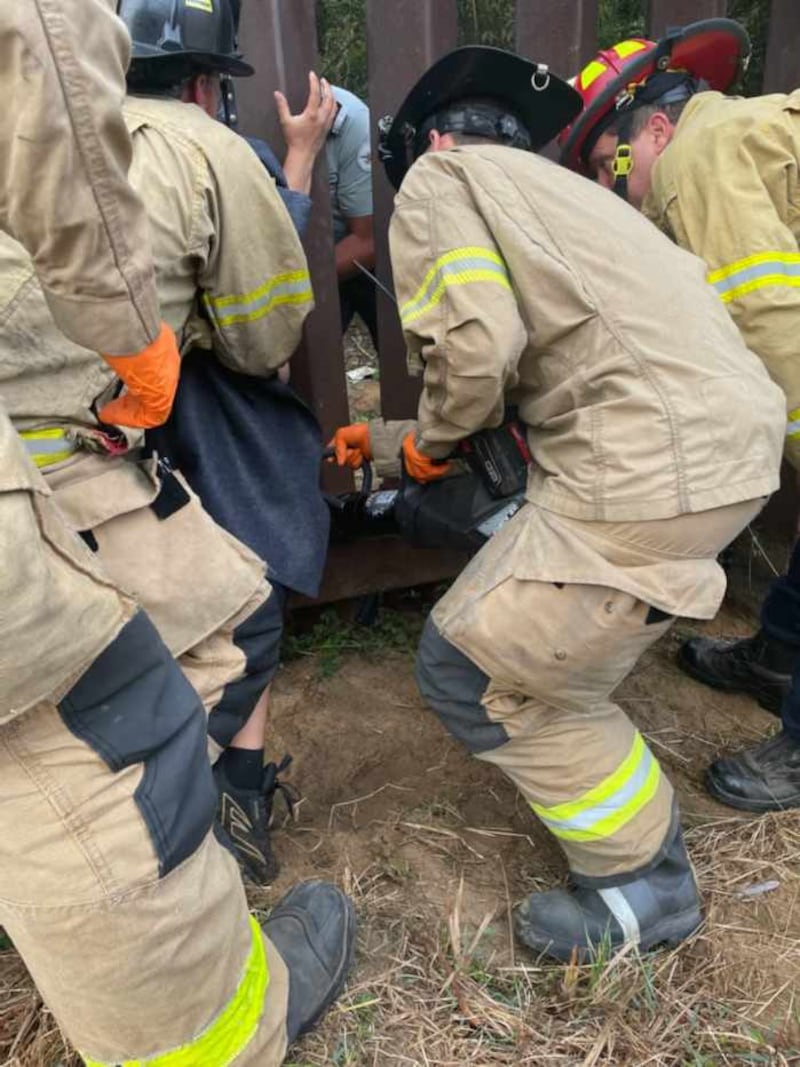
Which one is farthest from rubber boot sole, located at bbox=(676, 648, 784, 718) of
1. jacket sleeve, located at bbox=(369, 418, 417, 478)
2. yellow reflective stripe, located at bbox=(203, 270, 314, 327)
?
yellow reflective stripe, located at bbox=(203, 270, 314, 327)

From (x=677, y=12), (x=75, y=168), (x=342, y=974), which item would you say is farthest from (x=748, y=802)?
(x=677, y=12)

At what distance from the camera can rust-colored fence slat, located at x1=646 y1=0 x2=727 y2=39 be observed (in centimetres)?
277

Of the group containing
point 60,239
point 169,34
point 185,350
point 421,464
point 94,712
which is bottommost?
point 421,464

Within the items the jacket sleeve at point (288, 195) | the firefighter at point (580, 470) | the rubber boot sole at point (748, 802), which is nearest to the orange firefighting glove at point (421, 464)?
the firefighter at point (580, 470)

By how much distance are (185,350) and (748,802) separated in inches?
78.0

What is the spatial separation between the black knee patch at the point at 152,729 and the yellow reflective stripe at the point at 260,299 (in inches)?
33.5

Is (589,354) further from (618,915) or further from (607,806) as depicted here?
(618,915)

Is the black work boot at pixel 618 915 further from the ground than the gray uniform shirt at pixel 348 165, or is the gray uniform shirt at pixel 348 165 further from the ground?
→ the gray uniform shirt at pixel 348 165

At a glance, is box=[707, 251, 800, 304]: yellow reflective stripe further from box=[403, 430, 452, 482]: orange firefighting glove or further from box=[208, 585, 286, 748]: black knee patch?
box=[208, 585, 286, 748]: black knee patch

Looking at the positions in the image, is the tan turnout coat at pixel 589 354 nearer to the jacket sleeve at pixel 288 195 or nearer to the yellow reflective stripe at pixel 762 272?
the yellow reflective stripe at pixel 762 272

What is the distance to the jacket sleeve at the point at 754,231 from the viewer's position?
81.9 inches

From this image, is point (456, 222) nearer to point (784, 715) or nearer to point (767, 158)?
point (767, 158)

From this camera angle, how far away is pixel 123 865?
133cm

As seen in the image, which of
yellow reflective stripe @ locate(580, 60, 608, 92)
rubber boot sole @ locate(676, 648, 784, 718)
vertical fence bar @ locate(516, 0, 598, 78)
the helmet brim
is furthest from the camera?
rubber boot sole @ locate(676, 648, 784, 718)
